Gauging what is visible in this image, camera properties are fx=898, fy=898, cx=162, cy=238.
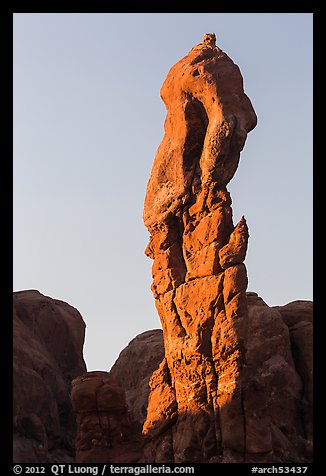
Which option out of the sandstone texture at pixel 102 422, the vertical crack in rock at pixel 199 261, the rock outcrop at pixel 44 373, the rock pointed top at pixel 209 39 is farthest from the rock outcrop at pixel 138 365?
the rock pointed top at pixel 209 39

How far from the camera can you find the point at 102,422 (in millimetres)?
28969

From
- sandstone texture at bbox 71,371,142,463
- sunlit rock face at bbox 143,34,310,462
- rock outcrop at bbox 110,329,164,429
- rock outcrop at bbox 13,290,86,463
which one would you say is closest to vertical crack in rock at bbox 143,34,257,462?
sunlit rock face at bbox 143,34,310,462

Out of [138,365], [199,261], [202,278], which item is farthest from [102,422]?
[138,365]

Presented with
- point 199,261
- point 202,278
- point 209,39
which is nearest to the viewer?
point 202,278

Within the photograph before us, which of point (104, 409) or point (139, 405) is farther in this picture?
point (139, 405)

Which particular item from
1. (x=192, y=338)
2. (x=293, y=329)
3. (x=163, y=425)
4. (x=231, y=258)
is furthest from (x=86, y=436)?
(x=293, y=329)

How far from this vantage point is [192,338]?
26.1 meters

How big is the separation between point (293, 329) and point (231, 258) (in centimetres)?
1133

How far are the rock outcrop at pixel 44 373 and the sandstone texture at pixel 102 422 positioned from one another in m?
2.92

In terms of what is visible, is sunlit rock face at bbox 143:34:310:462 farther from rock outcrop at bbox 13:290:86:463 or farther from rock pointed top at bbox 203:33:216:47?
rock outcrop at bbox 13:290:86:463

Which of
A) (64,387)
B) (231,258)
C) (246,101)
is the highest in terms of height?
(246,101)

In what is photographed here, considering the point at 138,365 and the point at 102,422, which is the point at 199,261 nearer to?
the point at 102,422

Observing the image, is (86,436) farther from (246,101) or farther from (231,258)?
(246,101)

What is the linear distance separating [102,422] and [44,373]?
21.6 feet
